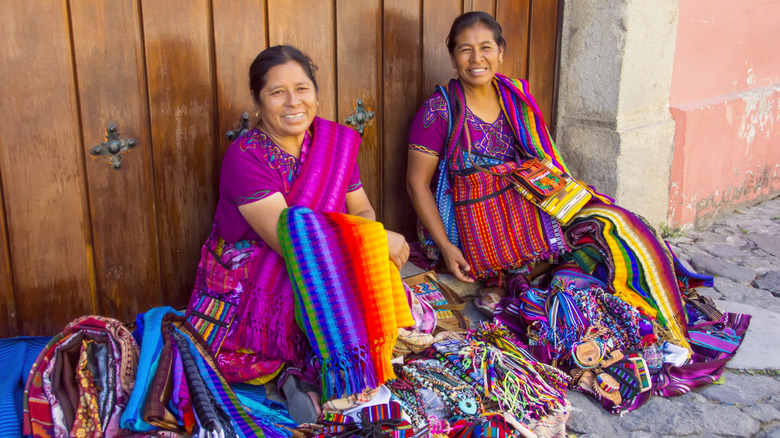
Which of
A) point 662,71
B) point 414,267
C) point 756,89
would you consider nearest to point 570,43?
point 662,71

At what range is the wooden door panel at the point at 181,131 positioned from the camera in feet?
7.26

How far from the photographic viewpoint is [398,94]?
9.86 ft

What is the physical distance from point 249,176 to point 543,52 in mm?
2125

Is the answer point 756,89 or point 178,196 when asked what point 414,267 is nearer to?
point 178,196

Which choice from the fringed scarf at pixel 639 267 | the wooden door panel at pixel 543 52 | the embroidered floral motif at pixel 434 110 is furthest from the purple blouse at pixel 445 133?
the wooden door panel at pixel 543 52

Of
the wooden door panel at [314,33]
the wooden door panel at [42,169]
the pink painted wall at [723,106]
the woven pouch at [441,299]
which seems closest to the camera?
the wooden door panel at [42,169]

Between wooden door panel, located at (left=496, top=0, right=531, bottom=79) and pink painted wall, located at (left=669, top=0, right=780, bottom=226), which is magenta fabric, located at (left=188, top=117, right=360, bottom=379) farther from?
pink painted wall, located at (left=669, top=0, right=780, bottom=226)

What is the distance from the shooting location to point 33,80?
197 centimetres

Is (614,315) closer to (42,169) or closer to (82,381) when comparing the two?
(82,381)

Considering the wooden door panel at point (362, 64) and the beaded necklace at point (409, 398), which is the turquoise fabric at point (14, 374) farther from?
the wooden door panel at point (362, 64)

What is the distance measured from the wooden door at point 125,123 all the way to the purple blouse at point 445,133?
311 millimetres

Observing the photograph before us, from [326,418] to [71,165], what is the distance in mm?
1137

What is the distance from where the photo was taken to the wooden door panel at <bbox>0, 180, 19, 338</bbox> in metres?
1.98

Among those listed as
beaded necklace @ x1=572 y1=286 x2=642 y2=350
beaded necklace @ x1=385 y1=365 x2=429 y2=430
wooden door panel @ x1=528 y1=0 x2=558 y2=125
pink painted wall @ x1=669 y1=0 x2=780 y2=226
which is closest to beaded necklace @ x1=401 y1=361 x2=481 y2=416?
beaded necklace @ x1=385 y1=365 x2=429 y2=430
